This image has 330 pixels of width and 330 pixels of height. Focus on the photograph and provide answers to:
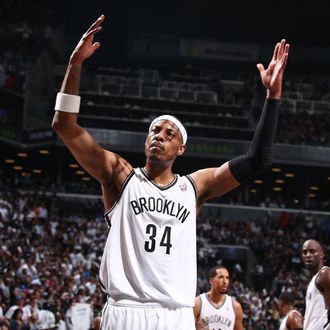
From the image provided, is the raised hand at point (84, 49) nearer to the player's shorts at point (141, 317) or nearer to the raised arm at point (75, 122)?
the raised arm at point (75, 122)

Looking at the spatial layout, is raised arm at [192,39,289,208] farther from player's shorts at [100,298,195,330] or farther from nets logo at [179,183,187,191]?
player's shorts at [100,298,195,330]

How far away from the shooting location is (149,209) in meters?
4.53

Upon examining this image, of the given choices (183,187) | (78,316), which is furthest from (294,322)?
(78,316)

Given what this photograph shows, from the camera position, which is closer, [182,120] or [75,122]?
[75,122]

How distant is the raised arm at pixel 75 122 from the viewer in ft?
14.3

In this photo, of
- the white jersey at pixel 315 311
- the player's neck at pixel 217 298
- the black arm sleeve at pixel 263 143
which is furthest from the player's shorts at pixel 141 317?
the player's neck at pixel 217 298

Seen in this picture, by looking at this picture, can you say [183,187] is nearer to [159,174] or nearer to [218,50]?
[159,174]

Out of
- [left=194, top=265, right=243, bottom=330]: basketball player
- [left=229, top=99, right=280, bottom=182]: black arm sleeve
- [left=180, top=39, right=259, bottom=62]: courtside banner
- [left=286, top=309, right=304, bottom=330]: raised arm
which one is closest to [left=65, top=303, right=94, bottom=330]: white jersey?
[left=194, top=265, right=243, bottom=330]: basketball player

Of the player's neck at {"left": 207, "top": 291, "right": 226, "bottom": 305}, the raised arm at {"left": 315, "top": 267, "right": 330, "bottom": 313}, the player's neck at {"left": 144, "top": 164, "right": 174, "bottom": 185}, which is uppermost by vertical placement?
the player's neck at {"left": 144, "top": 164, "right": 174, "bottom": 185}

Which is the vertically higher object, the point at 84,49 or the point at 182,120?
the point at 182,120

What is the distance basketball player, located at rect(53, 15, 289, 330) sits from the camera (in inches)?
173

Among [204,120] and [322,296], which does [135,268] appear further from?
[204,120]

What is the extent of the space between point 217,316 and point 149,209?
5.51 meters

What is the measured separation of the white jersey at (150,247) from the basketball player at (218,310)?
525cm
